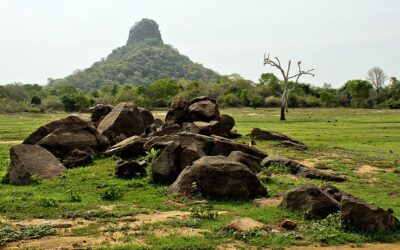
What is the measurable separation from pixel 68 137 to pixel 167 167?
864 centimetres

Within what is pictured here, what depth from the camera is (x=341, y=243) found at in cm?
1323

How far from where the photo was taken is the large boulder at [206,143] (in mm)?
23719

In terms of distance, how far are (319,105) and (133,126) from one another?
79.8 m

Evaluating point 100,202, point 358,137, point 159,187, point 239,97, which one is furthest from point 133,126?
point 239,97

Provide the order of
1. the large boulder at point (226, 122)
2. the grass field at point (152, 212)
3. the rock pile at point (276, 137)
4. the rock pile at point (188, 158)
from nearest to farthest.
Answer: the grass field at point (152, 212), the rock pile at point (188, 158), the rock pile at point (276, 137), the large boulder at point (226, 122)

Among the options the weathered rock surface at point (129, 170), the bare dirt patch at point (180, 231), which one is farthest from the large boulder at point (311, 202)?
the weathered rock surface at point (129, 170)

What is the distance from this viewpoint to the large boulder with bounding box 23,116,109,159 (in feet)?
Result: 85.5

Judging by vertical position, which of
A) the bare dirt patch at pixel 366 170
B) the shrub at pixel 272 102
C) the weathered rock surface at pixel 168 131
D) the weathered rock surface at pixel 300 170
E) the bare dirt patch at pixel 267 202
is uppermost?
the shrub at pixel 272 102

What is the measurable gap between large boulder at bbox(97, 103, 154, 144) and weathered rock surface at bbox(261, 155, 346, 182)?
36.8 ft

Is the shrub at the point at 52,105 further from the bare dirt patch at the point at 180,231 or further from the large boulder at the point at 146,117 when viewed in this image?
the bare dirt patch at the point at 180,231

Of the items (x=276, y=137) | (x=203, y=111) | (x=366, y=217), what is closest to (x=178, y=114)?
(x=203, y=111)

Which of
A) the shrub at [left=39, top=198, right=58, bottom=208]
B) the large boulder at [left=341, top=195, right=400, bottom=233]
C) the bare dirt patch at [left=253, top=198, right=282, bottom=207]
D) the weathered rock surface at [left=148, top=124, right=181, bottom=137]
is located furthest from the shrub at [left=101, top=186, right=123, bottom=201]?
the weathered rock surface at [left=148, top=124, right=181, bottom=137]

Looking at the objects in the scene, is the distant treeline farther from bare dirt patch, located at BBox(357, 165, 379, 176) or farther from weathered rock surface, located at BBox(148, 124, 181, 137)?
bare dirt patch, located at BBox(357, 165, 379, 176)

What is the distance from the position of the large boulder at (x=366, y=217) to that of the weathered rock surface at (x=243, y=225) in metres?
2.69
